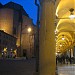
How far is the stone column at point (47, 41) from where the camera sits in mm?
10141

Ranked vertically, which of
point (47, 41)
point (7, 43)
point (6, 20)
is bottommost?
point (47, 41)

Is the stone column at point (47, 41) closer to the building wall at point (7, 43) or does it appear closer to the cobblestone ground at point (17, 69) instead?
the cobblestone ground at point (17, 69)

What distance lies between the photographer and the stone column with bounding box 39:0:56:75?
10.1 meters

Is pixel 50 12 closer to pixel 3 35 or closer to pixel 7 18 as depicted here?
pixel 3 35

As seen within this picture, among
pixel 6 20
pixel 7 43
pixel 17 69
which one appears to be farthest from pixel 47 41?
pixel 6 20

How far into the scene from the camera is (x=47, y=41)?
10.3 m

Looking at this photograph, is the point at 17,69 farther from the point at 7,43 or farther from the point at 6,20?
the point at 6,20

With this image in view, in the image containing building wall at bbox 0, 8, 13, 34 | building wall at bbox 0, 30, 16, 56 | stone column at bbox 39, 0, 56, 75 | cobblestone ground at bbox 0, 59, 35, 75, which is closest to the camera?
stone column at bbox 39, 0, 56, 75

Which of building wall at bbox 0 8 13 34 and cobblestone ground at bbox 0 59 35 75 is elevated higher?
building wall at bbox 0 8 13 34

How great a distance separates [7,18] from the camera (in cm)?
8294

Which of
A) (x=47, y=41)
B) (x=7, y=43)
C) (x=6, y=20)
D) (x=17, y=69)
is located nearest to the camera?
(x=47, y=41)

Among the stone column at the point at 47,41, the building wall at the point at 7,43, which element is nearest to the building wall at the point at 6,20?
the building wall at the point at 7,43

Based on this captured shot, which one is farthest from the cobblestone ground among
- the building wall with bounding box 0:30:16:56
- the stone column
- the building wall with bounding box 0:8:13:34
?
the building wall with bounding box 0:8:13:34

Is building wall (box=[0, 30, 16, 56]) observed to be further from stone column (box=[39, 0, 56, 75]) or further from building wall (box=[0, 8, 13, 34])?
stone column (box=[39, 0, 56, 75])
